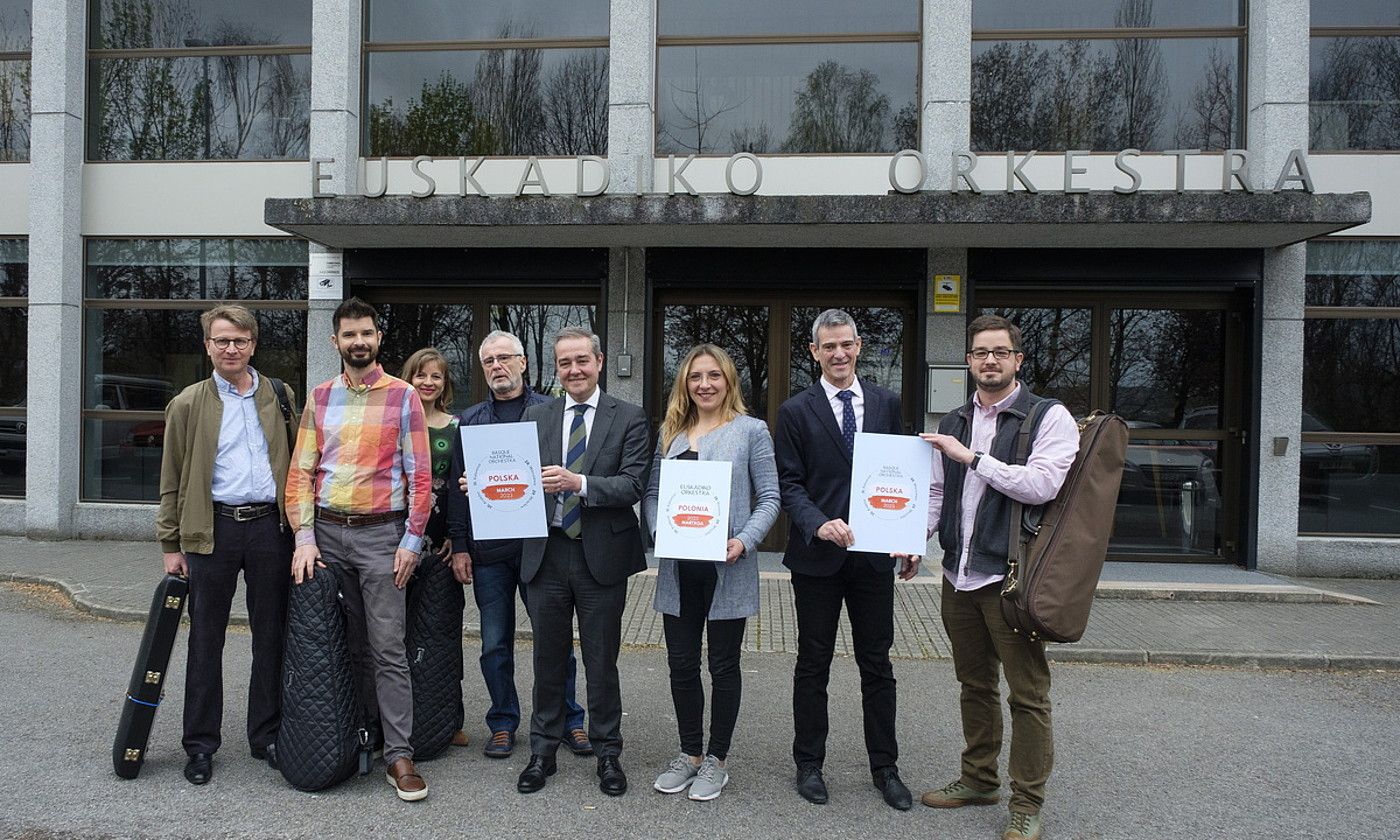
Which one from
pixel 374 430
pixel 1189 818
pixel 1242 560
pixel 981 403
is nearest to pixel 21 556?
pixel 374 430

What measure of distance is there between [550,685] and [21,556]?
8437 millimetres

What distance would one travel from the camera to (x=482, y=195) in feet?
28.7

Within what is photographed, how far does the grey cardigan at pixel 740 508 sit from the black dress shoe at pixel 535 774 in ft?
3.01

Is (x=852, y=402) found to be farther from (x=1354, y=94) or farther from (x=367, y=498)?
(x=1354, y=94)

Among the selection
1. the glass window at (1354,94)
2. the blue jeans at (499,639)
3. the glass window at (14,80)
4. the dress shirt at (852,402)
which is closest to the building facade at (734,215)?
the glass window at (1354,94)

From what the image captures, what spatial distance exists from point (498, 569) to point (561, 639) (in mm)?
587

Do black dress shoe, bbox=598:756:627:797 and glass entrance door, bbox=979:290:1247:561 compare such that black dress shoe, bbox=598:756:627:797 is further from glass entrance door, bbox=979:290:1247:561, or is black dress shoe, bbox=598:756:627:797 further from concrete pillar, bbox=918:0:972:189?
concrete pillar, bbox=918:0:972:189

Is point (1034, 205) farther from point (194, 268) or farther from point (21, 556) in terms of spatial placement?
point (21, 556)

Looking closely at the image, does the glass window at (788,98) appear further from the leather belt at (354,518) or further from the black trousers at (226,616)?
the black trousers at (226,616)

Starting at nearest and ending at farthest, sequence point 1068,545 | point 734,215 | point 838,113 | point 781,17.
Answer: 1. point 1068,545
2. point 734,215
3. point 838,113
4. point 781,17

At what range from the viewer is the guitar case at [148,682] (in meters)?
4.10

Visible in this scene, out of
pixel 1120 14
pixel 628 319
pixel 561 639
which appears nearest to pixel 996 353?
pixel 561 639

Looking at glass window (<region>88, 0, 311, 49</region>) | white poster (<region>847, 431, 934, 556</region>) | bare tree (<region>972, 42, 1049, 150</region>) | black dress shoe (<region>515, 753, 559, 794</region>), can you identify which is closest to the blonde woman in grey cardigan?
white poster (<region>847, 431, 934, 556</region>)

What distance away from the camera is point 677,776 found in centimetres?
411
